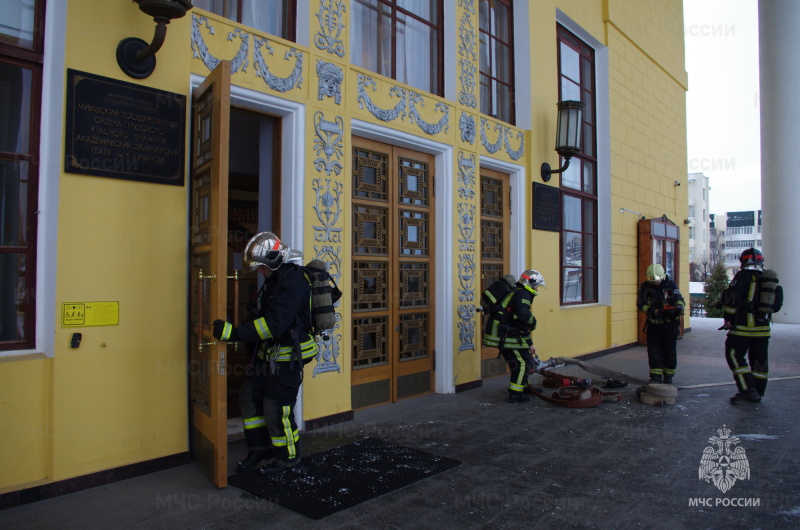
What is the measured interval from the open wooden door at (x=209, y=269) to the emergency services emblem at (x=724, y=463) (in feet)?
12.0

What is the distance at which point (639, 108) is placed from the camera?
1230 centimetres

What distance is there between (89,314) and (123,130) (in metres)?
1.39

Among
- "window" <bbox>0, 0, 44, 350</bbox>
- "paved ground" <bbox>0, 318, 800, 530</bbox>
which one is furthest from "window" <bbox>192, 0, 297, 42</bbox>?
"paved ground" <bbox>0, 318, 800, 530</bbox>

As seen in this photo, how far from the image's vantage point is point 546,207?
908cm

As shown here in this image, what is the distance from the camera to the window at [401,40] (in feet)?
21.6

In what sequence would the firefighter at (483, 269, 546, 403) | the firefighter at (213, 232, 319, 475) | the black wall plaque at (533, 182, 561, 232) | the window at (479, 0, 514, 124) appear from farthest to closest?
1. the black wall plaque at (533, 182, 561, 232)
2. the window at (479, 0, 514, 124)
3. the firefighter at (483, 269, 546, 403)
4. the firefighter at (213, 232, 319, 475)

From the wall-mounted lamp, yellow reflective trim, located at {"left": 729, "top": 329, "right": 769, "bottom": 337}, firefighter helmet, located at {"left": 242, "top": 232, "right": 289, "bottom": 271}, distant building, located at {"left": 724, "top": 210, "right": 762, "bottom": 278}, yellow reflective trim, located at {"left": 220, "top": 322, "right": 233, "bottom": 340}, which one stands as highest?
distant building, located at {"left": 724, "top": 210, "right": 762, "bottom": 278}

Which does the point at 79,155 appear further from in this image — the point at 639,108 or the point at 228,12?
the point at 639,108

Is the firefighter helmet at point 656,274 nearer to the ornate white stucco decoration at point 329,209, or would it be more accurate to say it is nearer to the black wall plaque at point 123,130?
the ornate white stucco decoration at point 329,209

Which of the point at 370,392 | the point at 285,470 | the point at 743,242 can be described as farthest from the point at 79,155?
the point at 743,242

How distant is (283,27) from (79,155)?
8.60ft

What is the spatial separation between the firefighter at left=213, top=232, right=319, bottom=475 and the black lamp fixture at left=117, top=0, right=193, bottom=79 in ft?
5.14

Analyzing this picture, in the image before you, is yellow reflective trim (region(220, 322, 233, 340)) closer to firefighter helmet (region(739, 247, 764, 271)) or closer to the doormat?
the doormat

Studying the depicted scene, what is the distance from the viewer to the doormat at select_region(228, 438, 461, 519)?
3844 mm
